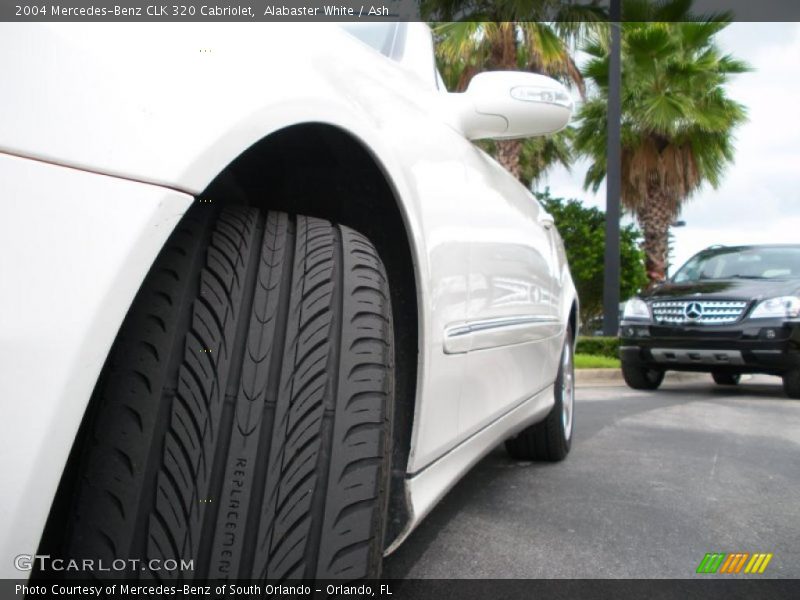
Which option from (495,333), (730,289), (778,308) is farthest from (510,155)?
(495,333)

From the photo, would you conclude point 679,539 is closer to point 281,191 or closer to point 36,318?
point 281,191

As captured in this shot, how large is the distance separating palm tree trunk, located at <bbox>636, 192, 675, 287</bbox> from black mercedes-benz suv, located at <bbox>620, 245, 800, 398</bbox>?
738cm

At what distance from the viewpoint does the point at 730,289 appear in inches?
255

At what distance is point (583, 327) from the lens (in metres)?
17.5

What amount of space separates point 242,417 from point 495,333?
3.50ft

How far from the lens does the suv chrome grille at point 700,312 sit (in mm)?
6312

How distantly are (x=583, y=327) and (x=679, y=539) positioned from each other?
15.8 m

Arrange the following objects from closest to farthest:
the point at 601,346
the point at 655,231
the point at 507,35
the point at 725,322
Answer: the point at 725,322 → the point at 601,346 → the point at 507,35 → the point at 655,231

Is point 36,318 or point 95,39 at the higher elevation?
point 95,39

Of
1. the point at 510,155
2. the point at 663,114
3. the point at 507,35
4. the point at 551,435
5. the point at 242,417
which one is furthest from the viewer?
the point at 663,114

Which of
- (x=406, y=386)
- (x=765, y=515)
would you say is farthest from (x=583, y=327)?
(x=406, y=386)

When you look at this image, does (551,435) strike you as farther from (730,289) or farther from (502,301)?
(730,289)

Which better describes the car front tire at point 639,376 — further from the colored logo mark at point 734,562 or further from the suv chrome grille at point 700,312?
the colored logo mark at point 734,562

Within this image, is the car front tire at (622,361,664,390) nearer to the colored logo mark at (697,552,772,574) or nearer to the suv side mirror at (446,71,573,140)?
the colored logo mark at (697,552,772,574)
